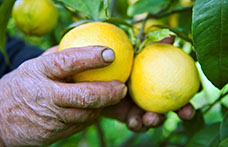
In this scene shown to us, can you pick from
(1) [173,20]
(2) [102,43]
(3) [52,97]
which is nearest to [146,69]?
(2) [102,43]

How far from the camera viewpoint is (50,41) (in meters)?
1.25

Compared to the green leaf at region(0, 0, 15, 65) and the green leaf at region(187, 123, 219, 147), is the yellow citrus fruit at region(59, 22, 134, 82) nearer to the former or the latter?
the green leaf at region(0, 0, 15, 65)

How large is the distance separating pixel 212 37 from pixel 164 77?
185 mm

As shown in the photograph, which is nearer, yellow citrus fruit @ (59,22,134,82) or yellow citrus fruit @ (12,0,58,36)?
yellow citrus fruit @ (59,22,134,82)

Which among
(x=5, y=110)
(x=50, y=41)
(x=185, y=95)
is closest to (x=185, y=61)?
(x=185, y=95)

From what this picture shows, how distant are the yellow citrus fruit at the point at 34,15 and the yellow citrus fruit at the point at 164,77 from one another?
1.45 ft

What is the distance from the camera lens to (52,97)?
604 millimetres

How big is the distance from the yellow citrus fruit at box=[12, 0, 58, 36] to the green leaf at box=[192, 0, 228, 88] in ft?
2.01

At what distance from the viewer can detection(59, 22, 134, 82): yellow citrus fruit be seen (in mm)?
598

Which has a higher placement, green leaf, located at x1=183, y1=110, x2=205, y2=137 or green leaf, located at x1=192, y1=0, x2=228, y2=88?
green leaf, located at x1=192, y1=0, x2=228, y2=88

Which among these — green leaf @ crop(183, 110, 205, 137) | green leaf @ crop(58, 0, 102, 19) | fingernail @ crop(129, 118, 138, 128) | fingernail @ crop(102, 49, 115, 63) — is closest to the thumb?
fingernail @ crop(102, 49, 115, 63)

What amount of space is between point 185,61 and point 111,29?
0.69 feet

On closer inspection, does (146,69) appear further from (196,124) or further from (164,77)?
(196,124)

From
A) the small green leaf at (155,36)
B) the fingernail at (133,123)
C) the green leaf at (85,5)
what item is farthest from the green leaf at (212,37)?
the fingernail at (133,123)
